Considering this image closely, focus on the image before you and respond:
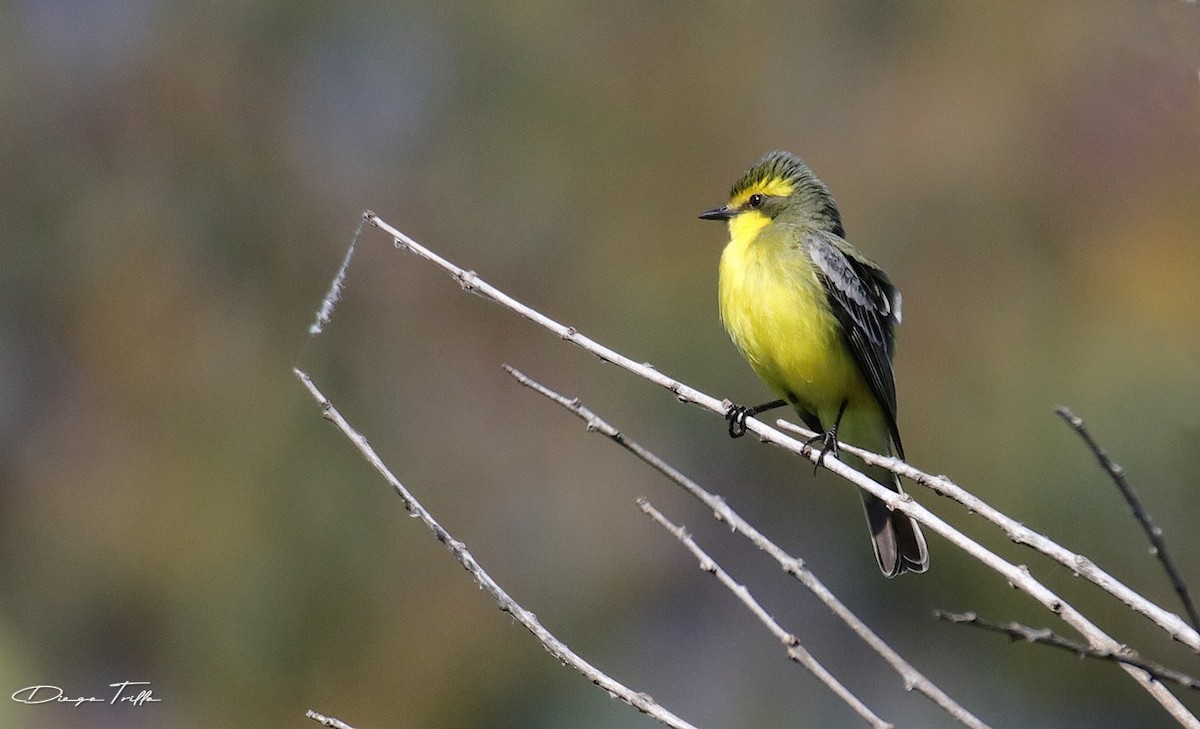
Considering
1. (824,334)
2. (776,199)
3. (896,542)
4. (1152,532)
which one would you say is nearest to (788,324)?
(824,334)

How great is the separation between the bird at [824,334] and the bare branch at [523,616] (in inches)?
77.1

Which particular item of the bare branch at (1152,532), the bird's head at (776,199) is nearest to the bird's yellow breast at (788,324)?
the bird's head at (776,199)

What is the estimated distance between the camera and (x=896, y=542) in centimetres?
465

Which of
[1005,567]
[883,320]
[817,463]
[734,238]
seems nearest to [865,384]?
[883,320]

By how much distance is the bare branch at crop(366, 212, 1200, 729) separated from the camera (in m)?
2.07

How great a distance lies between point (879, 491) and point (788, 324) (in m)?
1.85

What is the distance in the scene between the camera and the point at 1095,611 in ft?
27.3

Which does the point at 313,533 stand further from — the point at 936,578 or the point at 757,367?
the point at 757,367

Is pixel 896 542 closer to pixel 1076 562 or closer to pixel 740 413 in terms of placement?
pixel 740 413

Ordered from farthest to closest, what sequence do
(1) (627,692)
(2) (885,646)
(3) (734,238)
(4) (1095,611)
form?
(4) (1095,611), (3) (734,238), (1) (627,692), (2) (885,646)

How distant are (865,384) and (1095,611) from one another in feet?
14.4

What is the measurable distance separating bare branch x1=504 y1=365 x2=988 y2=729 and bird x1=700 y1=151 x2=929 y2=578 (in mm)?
1662

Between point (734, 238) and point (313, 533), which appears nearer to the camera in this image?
point (734, 238)

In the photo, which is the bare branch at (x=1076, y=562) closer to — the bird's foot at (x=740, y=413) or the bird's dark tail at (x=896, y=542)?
the bird's foot at (x=740, y=413)
